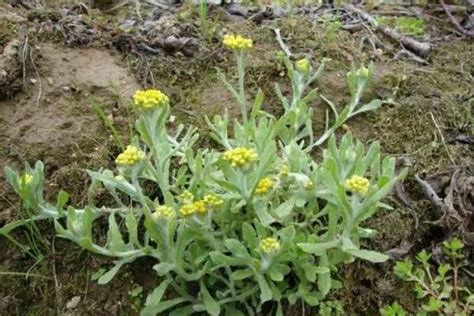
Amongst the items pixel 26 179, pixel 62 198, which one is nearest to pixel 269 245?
pixel 62 198

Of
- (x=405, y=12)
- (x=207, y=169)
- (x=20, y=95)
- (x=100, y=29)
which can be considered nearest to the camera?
(x=207, y=169)

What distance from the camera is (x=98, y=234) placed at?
2.16m

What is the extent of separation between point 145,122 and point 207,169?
0.26 m

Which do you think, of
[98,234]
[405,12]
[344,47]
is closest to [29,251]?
[98,234]

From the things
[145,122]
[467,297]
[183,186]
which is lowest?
[467,297]

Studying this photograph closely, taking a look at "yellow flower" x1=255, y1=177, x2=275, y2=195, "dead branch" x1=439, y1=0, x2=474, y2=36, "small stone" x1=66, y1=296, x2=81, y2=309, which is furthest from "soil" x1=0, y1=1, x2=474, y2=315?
"yellow flower" x1=255, y1=177, x2=275, y2=195

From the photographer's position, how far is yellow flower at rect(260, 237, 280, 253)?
5.64ft

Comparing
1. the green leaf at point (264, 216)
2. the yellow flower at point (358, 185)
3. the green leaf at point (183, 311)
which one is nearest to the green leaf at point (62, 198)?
the green leaf at point (183, 311)

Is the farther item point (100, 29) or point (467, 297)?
point (100, 29)

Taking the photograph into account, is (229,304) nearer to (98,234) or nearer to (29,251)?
(98,234)

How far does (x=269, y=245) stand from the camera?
172cm

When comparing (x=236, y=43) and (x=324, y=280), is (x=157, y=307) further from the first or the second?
(x=236, y=43)

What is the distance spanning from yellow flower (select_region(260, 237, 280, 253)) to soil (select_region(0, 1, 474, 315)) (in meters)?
0.41

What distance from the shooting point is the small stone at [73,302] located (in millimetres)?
2039
